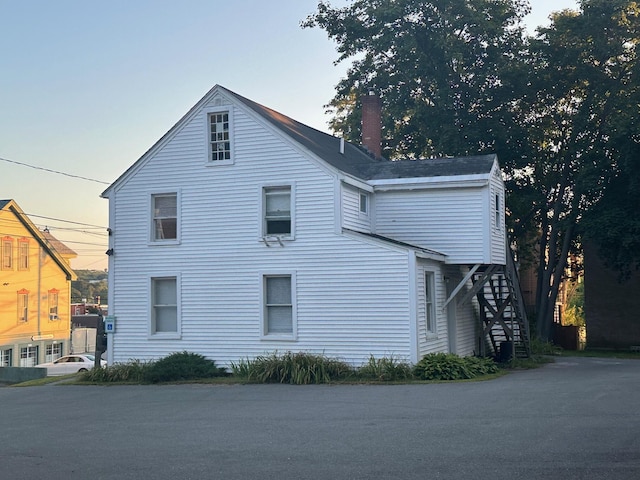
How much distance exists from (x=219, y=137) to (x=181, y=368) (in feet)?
23.6

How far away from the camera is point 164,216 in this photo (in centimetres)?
2530

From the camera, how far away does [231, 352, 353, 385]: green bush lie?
2084 cm

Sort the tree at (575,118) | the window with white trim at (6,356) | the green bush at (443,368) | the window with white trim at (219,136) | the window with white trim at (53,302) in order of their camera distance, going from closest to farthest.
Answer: the green bush at (443,368) → the window with white trim at (219,136) → the tree at (575,118) → the window with white trim at (6,356) → the window with white trim at (53,302)

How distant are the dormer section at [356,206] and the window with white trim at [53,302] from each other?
36.4 metres

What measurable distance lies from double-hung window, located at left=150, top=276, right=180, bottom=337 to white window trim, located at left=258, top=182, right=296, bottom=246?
3.30 metres

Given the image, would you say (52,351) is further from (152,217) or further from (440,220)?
(440,220)

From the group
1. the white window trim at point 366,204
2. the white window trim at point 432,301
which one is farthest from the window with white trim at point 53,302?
the white window trim at point 432,301

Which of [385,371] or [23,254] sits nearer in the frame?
[385,371]

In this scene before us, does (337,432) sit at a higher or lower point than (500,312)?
lower

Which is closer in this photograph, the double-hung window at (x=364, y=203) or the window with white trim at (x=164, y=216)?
the double-hung window at (x=364, y=203)

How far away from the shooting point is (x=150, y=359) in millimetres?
24547

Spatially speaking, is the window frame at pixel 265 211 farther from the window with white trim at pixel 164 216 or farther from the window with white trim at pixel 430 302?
the window with white trim at pixel 430 302

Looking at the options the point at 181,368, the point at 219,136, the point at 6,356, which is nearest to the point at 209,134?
the point at 219,136

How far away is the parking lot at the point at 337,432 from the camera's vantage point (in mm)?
9906
